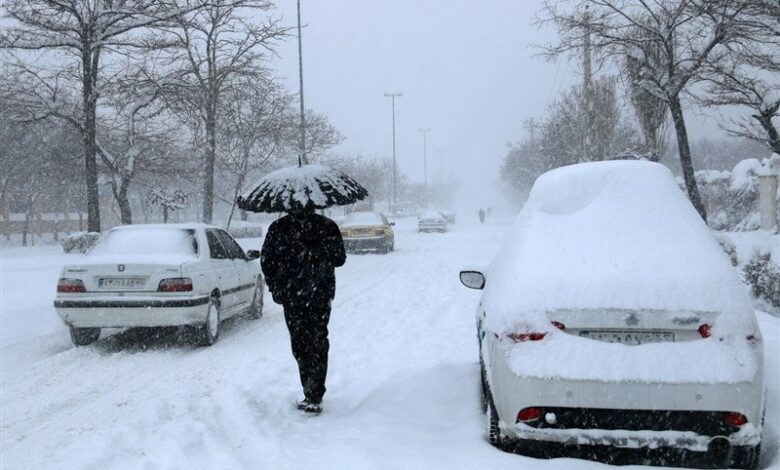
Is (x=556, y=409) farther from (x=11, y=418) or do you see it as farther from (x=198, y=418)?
(x=11, y=418)

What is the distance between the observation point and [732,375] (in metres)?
3.27

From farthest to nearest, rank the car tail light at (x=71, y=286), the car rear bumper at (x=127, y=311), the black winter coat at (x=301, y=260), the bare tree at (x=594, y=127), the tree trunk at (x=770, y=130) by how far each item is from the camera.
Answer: the bare tree at (x=594, y=127), the tree trunk at (x=770, y=130), the car tail light at (x=71, y=286), the car rear bumper at (x=127, y=311), the black winter coat at (x=301, y=260)

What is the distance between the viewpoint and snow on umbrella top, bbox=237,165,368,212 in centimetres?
505

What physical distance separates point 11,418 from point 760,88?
13503 mm

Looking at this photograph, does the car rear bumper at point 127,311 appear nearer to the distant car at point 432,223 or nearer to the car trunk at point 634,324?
the car trunk at point 634,324

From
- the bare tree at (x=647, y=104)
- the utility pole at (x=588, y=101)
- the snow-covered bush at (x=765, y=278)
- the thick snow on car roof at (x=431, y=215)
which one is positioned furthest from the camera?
the thick snow on car roof at (x=431, y=215)

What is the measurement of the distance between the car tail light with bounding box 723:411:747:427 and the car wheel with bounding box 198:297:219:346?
6000mm

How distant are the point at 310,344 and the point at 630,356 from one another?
2529 mm

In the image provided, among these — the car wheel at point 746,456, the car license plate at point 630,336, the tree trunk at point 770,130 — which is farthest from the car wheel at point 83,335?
the tree trunk at point 770,130

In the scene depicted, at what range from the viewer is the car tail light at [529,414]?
3.47 m

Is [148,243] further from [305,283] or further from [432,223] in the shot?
[432,223]

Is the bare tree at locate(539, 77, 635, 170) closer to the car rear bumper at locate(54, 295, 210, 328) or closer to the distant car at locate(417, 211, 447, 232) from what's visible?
the distant car at locate(417, 211, 447, 232)

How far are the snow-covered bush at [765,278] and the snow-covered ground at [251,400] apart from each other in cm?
137

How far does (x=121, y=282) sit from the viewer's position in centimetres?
750
